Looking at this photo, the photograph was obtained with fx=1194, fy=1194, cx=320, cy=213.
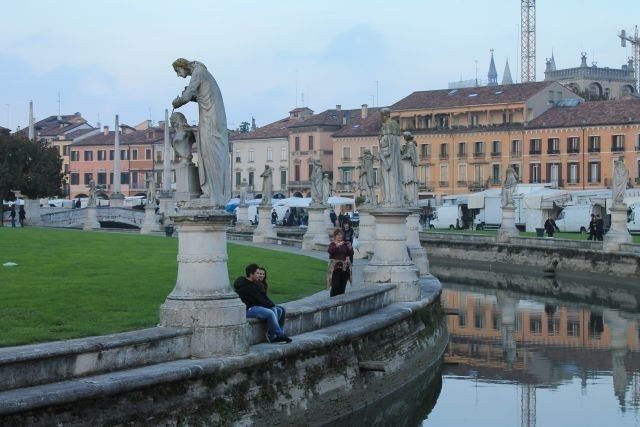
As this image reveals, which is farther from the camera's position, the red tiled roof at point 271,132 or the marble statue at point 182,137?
the red tiled roof at point 271,132

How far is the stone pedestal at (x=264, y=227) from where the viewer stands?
5106cm

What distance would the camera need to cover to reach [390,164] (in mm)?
25672

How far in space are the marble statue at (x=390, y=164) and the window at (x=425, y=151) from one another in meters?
78.9

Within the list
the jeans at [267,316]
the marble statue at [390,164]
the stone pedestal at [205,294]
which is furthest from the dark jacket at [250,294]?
the marble statue at [390,164]

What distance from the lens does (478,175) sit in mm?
101125

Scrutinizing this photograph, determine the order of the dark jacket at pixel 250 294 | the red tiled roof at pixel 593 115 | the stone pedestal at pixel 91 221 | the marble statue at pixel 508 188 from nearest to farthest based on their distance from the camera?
1. the dark jacket at pixel 250 294
2. the marble statue at pixel 508 188
3. the stone pedestal at pixel 91 221
4. the red tiled roof at pixel 593 115

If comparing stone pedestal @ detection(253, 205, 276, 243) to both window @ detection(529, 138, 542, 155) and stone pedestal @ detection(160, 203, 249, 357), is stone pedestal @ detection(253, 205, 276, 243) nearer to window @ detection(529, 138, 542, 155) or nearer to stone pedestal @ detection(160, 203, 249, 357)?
stone pedestal @ detection(160, 203, 249, 357)

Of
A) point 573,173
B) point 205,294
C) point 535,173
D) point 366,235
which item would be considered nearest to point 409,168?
point 366,235

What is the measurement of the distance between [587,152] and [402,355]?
73.1 meters

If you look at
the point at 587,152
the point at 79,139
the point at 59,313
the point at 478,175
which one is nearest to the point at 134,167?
the point at 79,139

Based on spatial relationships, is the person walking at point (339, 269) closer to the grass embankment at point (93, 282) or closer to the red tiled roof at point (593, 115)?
the grass embankment at point (93, 282)

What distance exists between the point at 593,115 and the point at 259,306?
260 ft

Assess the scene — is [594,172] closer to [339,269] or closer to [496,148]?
[496,148]

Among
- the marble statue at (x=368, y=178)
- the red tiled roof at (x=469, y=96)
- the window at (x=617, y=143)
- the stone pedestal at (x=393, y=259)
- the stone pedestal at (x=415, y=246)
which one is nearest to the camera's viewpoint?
the stone pedestal at (x=393, y=259)
